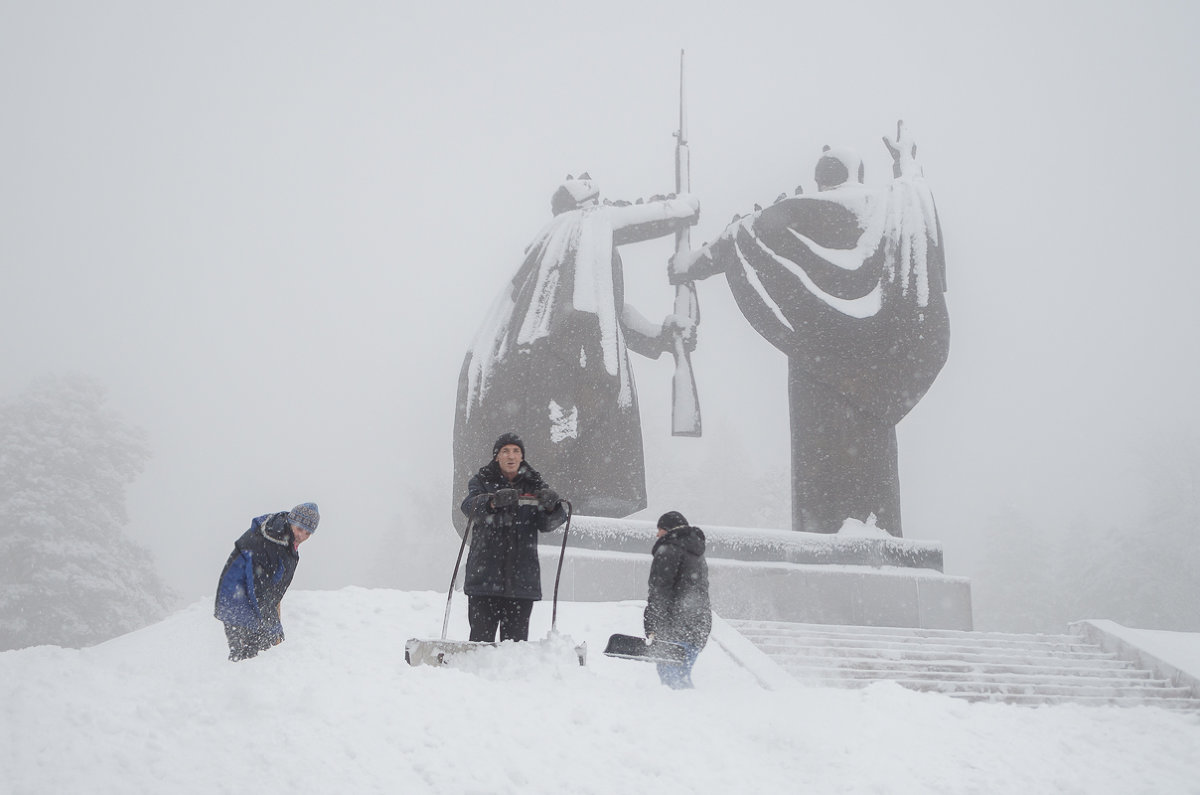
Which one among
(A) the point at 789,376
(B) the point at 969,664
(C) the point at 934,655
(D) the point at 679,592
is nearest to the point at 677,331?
(A) the point at 789,376

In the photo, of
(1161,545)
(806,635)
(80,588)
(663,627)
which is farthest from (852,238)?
(1161,545)

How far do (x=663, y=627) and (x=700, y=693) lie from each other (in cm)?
39

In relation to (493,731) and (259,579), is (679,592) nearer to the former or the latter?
(493,731)

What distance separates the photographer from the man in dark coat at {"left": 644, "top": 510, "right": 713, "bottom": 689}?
5051 mm

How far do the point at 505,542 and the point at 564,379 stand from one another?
544 centimetres

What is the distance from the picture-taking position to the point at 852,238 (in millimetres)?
11180

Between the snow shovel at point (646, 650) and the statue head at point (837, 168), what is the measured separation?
8.14 m

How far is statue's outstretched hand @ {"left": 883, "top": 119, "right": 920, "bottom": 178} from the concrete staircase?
5.87 meters

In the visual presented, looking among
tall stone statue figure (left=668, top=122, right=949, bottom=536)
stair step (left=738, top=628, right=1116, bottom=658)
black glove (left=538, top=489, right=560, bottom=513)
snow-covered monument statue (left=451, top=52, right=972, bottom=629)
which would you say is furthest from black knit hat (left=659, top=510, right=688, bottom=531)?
tall stone statue figure (left=668, top=122, right=949, bottom=536)

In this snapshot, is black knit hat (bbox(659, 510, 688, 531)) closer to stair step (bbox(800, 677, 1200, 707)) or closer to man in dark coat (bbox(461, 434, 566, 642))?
man in dark coat (bbox(461, 434, 566, 642))

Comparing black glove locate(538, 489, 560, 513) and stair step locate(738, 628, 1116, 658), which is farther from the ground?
black glove locate(538, 489, 560, 513)

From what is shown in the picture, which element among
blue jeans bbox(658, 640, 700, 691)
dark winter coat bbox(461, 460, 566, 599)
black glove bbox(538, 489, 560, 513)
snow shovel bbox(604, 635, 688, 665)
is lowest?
A: blue jeans bbox(658, 640, 700, 691)

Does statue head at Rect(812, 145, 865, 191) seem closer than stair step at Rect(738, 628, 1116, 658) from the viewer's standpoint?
No

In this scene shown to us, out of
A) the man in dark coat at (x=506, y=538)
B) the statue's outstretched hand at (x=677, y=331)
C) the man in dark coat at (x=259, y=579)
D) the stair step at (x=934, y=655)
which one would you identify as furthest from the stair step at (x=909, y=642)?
the statue's outstretched hand at (x=677, y=331)
